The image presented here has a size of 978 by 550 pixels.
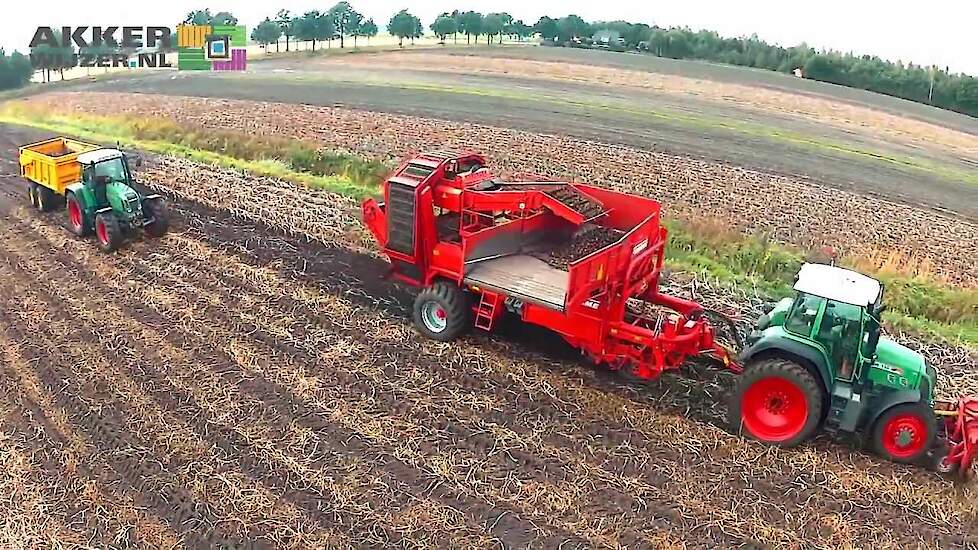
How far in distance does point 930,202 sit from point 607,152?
833cm

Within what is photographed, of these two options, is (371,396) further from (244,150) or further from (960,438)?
(244,150)

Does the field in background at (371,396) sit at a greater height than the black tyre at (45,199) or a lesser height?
lesser

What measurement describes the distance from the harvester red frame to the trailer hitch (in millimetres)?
2197

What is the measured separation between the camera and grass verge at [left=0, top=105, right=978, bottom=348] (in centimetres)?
1173

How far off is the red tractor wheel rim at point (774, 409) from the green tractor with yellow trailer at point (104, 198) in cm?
1035

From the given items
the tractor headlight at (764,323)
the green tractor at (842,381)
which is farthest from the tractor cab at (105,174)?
the green tractor at (842,381)

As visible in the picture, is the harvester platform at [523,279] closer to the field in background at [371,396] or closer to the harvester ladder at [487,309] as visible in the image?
the harvester ladder at [487,309]

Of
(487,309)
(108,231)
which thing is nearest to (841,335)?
(487,309)

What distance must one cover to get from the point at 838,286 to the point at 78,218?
41.6 ft

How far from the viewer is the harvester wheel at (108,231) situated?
41.3 feet

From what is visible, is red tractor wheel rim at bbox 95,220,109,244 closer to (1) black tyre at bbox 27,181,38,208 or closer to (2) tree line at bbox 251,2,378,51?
(1) black tyre at bbox 27,181,38,208

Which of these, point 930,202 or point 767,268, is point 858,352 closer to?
point 767,268

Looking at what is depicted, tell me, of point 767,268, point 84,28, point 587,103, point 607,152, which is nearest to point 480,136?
point 607,152

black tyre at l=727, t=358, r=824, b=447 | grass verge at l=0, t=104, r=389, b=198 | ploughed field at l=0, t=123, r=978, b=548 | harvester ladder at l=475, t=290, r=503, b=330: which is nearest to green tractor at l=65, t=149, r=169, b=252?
ploughed field at l=0, t=123, r=978, b=548
